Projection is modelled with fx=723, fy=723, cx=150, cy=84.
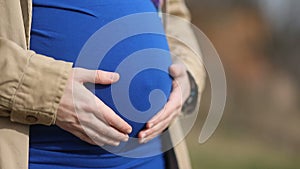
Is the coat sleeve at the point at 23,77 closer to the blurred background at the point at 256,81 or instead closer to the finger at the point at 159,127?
the finger at the point at 159,127

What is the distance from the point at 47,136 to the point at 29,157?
6 centimetres

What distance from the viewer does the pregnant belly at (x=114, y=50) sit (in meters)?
1.62

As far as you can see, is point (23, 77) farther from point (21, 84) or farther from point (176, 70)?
point (176, 70)

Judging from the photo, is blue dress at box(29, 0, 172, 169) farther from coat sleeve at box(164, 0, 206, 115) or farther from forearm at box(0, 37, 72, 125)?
coat sleeve at box(164, 0, 206, 115)

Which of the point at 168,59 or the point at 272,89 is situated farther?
the point at 272,89

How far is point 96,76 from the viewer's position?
1.60 m

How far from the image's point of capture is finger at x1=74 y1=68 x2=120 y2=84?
157 cm

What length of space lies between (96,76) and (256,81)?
6.68 m

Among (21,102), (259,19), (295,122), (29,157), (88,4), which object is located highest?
(88,4)

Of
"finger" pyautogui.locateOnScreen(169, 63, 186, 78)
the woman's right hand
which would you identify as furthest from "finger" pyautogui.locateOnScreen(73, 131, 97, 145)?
"finger" pyautogui.locateOnScreen(169, 63, 186, 78)

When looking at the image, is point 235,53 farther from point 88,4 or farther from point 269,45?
point 88,4

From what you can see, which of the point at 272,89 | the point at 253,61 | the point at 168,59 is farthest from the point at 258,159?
the point at 168,59

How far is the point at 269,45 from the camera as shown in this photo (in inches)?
343

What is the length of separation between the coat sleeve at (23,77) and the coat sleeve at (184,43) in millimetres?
556
